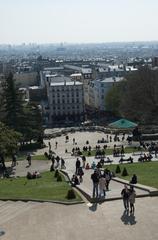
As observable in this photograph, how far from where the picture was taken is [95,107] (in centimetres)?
14800

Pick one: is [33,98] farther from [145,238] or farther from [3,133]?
[145,238]

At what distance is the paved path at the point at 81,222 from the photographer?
84.1ft

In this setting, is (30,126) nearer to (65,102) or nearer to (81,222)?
(81,222)

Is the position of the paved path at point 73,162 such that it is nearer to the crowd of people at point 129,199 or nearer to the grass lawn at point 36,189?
the grass lawn at point 36,189

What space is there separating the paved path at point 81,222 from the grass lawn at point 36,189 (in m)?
2.37

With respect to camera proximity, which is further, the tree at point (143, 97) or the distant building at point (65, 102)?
the distant building at point (65, 102)

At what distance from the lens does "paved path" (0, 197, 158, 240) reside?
25.6m

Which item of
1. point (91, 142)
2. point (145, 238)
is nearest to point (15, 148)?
point (91, 142)

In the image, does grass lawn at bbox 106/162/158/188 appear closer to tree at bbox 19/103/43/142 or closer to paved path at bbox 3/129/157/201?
paved path at bbox 3/129/157/201

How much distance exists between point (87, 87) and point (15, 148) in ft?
334

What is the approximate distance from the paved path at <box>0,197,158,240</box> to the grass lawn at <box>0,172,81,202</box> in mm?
2373

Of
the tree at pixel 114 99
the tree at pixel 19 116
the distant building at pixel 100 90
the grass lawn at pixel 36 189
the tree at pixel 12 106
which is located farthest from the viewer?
the distant building at pixel 100 90

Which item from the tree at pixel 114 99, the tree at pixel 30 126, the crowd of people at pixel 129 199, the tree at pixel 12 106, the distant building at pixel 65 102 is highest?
the crowd of people at pixel 129 199

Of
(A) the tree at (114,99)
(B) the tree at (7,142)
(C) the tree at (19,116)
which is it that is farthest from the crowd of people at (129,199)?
(A) the tree at (114,99)
